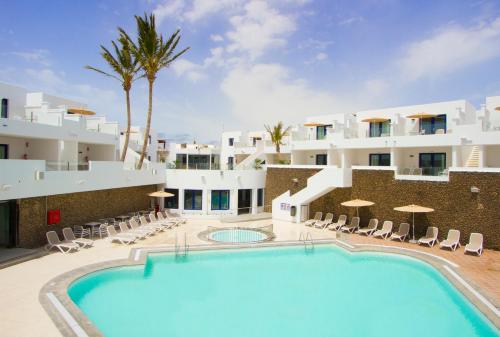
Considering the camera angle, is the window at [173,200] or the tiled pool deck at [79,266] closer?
the tiled pool deck at [79,266]

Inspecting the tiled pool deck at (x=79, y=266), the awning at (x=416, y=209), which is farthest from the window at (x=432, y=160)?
the tiled pool deck at (x=79, y=266)

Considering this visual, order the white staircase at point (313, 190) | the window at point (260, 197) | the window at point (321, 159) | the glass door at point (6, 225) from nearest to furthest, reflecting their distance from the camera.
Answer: the glass door at point (6, 225) < the white staircase at point (313, 190) < the window at point (260, 197) < the window at point (321, 159)

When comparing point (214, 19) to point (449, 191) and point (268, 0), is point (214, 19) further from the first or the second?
point (449, 191)

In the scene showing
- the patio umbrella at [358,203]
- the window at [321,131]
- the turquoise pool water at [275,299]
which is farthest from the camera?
the window at [321,131]

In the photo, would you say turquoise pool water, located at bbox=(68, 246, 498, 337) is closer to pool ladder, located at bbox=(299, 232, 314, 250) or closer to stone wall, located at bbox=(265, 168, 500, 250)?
pool ladder, located at bbox=(299, 232, 314, 250)

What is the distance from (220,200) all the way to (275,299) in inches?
604

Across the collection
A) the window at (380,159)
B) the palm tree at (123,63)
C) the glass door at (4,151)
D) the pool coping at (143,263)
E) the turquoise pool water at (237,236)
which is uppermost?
the palm tree at (123,63)

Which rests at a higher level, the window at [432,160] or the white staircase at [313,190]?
the window at [432,160]

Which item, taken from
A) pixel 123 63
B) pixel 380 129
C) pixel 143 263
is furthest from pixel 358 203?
pixel 123 63

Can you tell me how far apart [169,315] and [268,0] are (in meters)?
17.1

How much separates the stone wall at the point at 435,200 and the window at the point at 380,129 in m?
4.56

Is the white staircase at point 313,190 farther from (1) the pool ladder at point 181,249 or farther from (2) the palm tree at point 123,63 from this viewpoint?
(2) the palm tree at point 123,63

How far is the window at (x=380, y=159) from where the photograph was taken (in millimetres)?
27172

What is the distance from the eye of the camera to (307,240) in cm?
2000
